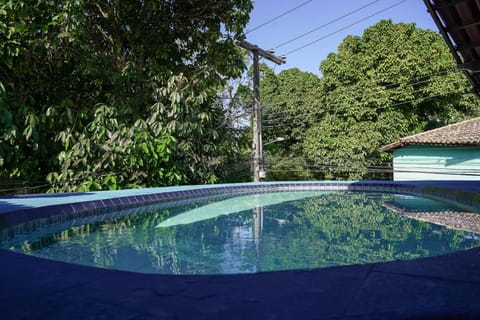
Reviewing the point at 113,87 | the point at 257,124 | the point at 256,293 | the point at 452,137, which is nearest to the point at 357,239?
the point at 256,293

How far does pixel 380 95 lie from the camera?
51.3 feet

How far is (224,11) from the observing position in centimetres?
864

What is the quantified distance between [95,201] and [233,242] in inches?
99.2

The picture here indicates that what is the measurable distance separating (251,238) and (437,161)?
1189cm

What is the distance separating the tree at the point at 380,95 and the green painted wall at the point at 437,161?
1327mm

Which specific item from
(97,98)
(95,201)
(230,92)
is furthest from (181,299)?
(230,92)

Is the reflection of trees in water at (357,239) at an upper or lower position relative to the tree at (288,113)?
lower

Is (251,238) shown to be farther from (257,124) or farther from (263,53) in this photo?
(263,53)

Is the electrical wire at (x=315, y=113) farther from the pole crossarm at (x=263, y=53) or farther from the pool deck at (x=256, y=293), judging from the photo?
the pool deck at (x=256, y=293)

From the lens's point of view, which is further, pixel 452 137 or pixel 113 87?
pixel 452 137

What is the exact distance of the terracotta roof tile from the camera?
1248 centimetres

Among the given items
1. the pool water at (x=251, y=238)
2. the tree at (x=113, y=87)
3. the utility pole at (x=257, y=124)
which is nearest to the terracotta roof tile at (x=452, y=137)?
the utility pole at (x=257, y=124)

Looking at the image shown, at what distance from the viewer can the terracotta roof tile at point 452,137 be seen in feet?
40.9

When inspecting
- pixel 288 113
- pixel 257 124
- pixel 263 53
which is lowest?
pixel 257 124
